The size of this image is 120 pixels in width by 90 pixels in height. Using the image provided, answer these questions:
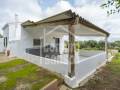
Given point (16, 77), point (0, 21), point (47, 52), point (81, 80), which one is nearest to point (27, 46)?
point (47, 52)

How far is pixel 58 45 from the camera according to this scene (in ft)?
70.0

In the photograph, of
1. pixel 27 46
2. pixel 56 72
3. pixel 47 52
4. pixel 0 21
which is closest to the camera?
pixel 56 72

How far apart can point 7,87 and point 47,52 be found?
6.94m

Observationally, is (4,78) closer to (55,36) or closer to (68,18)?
(68,18)

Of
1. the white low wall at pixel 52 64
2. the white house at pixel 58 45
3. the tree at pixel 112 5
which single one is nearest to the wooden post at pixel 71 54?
the white house at pixel 58 45

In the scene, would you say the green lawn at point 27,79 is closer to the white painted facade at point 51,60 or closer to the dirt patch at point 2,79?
the dirt patch at point 2,79

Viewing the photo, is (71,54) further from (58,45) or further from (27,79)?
(58,45)

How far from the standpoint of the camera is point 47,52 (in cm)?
1384

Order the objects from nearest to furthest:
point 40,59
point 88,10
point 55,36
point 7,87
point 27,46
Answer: point 7,87
point 40,59
point 27,46
point 88,10
point 55,36

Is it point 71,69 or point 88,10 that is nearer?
point 71,69

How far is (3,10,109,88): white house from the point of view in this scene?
7830mm

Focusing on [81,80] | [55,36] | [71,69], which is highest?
[55,36]

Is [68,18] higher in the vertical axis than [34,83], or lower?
higher

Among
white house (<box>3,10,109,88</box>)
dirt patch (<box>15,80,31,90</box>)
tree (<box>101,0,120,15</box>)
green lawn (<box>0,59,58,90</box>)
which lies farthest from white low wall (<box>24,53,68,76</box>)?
tree (<box>101,0,120,15</box>)
